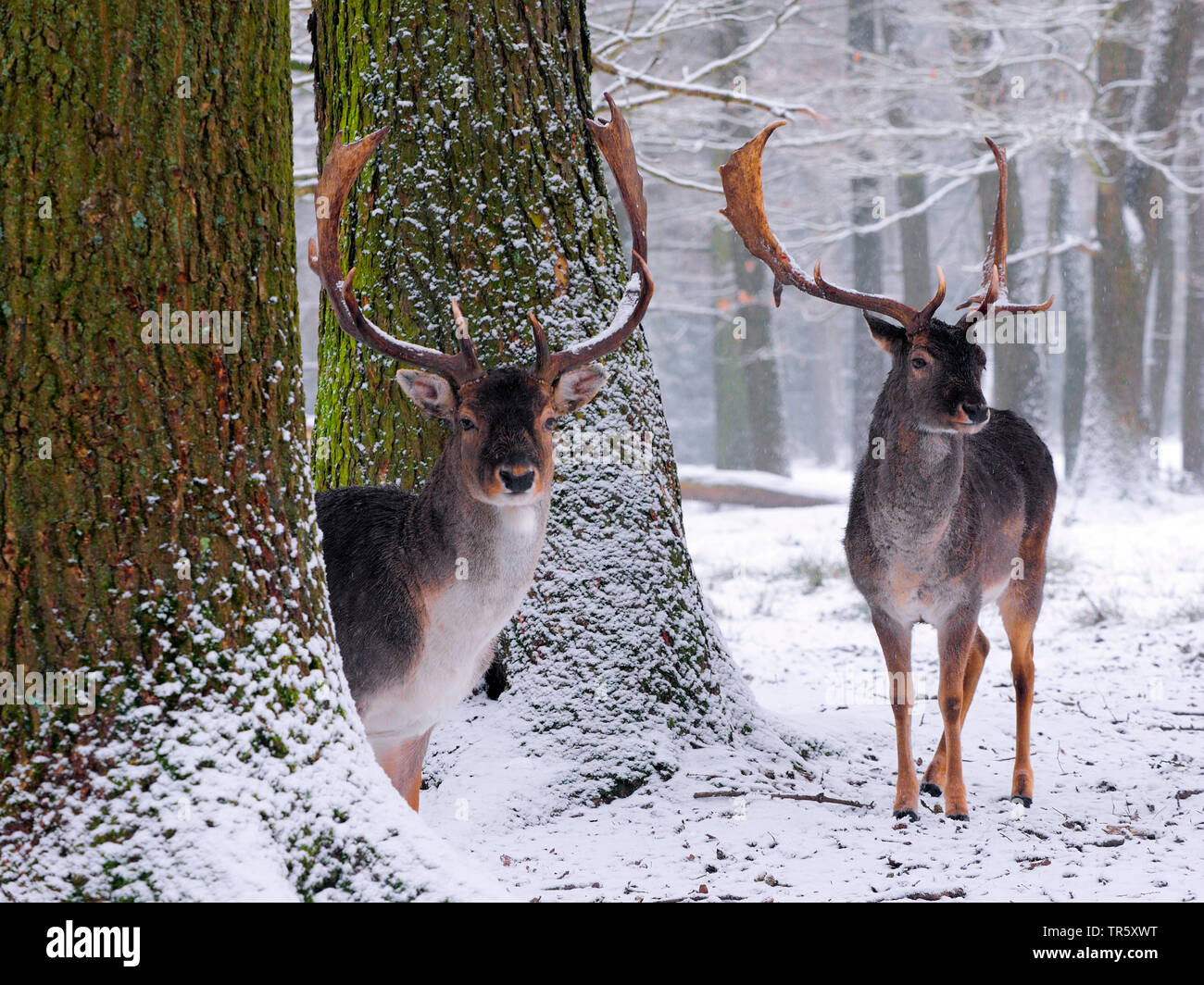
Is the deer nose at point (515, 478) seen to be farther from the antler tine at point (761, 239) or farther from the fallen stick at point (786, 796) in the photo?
the antler tine at point (761, 239)

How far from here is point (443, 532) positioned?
4.70 meters

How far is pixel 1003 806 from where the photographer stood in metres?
5.56

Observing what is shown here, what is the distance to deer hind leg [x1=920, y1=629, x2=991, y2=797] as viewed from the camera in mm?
5910

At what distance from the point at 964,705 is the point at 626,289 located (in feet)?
9.96

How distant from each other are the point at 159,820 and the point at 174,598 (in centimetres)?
55

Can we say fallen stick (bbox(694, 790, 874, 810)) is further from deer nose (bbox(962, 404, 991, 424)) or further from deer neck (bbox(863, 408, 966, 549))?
deer nose (bbox(962, 404, 991, 424))

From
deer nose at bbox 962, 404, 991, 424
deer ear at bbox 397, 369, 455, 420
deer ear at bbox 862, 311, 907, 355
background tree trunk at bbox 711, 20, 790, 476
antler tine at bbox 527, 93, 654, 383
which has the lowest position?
background tree trunk at bbox 711, 20, 790, 476

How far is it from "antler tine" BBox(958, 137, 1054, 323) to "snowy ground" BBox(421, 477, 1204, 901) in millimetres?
2223

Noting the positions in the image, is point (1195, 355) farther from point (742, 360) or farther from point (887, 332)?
point (887, 332)

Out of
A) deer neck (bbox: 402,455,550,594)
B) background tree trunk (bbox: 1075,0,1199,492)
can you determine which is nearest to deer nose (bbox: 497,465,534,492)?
deer neck (bbox: 402,455,550,594)

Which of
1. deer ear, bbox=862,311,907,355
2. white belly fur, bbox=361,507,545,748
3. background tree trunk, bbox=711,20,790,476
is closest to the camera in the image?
white belly fur, bbox=361,507,545,748
